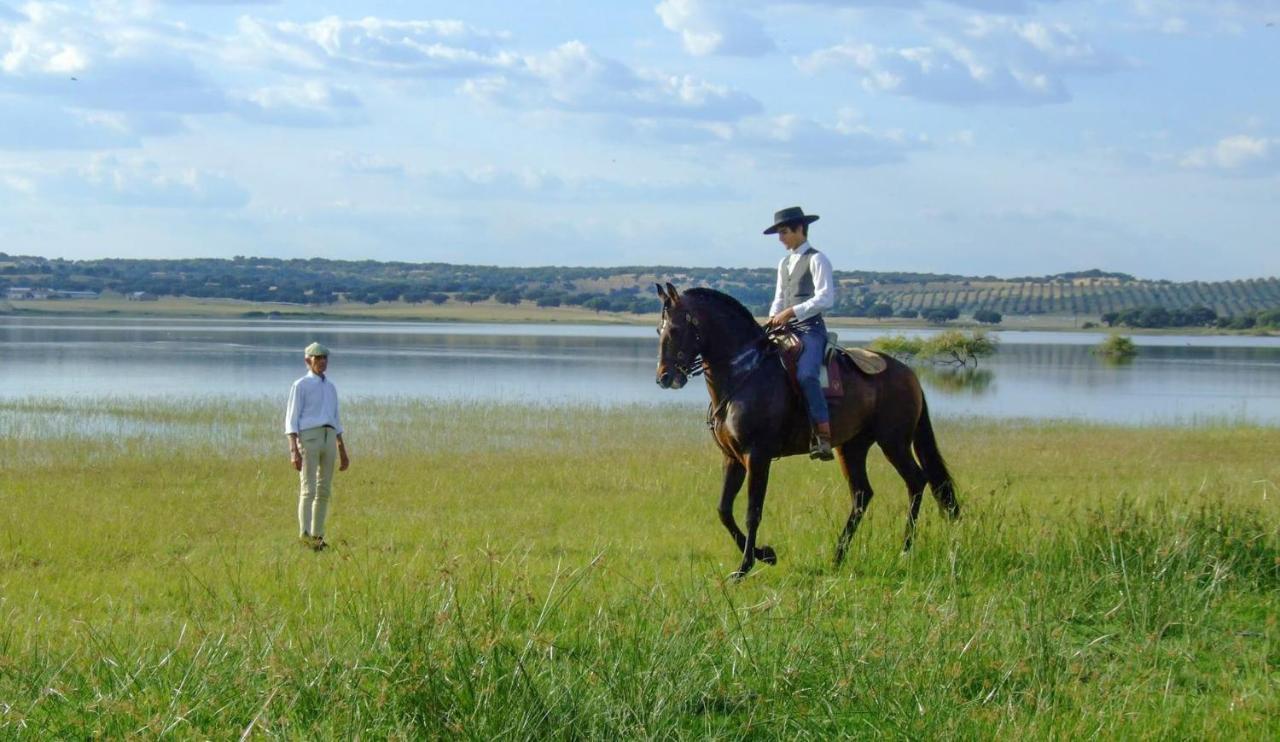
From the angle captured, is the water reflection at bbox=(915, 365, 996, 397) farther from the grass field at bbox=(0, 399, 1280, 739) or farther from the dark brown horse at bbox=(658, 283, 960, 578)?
the dark brown horse at bbox=(658, 283, 960, 578)

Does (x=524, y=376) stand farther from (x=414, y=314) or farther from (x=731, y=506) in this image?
(x=414, y=314)

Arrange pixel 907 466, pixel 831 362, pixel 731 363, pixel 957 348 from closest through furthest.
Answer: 1. pixel 731 363
2. pixel 831 362
3. pixel 907 466
4. pixel 957 348

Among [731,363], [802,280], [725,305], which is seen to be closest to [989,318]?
[802,280]

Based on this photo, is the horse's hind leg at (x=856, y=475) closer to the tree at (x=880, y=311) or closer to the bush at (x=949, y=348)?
the bush at (x=949, y=348)

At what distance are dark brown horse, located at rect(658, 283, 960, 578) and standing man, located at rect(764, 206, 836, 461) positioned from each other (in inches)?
7.3

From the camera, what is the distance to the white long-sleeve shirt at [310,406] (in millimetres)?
11109

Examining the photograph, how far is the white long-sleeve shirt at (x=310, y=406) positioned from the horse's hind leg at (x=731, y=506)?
3.65 metres

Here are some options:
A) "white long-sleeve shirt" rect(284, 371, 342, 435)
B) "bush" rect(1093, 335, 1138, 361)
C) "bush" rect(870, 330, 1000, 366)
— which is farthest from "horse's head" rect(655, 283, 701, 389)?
"bush" rect(1093, 335, 1138, 361)

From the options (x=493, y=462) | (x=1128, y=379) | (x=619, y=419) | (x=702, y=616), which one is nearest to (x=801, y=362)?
(x=702, y=616)

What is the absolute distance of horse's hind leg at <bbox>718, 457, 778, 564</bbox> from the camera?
31.5 feet

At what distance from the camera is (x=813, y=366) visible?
10.1 metres

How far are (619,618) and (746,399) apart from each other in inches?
121

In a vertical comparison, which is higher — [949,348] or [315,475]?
[315,475]

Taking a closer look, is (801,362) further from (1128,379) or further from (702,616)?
(1128,379)
